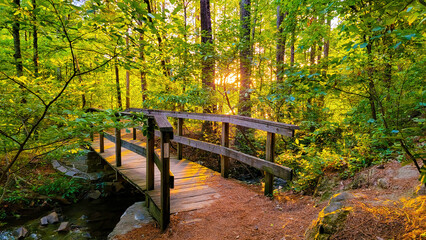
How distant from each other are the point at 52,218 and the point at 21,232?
2.03 feet

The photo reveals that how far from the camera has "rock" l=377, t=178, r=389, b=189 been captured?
9.94ft

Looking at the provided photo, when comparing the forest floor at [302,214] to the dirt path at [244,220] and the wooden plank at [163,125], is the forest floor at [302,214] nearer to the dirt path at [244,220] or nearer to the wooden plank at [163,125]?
the dirt path at [244,220]

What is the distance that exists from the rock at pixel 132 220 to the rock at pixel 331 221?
2439 millimetres

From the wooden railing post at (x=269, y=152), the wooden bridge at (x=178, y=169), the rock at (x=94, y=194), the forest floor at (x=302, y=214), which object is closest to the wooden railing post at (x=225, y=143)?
the wooden bridge at (x=178, y=169)

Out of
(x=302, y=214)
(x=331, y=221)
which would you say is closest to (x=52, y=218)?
(x=302, y=214)

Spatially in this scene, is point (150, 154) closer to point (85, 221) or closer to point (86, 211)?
point (85, 221)

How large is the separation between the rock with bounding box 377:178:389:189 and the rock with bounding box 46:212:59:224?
6966mm

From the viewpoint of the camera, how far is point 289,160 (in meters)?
5.04

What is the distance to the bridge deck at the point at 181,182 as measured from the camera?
3.73 m

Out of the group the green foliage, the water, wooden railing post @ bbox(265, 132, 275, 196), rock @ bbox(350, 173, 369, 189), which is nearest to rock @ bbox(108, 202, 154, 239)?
the water

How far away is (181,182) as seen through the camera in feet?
15.2

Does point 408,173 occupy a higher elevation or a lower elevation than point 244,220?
higher

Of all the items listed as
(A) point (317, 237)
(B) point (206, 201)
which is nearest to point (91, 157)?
(B) point (206, 201)

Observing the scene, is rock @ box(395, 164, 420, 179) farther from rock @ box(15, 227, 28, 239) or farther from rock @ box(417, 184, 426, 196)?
rock @ box(15, 227, 28, 239)
